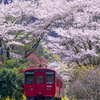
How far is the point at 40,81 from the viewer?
44.3 feet

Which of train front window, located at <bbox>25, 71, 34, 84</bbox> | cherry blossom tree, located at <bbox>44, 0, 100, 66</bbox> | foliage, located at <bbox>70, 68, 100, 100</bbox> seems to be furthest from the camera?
cherry blossom tree, located at <bbox>44, 0, 100, 66</bbox>

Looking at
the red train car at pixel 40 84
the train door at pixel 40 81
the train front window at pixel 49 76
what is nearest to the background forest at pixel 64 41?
the red train car at pixel 40 84

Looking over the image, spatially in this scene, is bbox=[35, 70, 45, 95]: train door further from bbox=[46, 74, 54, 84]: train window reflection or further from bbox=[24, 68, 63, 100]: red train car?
bbox=[46, 74, 54, 84]: train window reflection

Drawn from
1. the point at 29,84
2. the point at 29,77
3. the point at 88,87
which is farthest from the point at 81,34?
the point at 88,87

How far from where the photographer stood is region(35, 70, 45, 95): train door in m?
13.4

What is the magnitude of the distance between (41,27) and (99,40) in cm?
592

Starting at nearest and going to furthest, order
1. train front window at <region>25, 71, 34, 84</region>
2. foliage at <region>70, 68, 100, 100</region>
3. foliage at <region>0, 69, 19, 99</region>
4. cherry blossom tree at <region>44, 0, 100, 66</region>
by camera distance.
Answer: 1. foliage at <region>70, 68, 100, 100</region>
2. train front window at <region>25, 71, 34, 84</region>
3. foliage at <region>0, 69, 19, 99</region>
4. cherry blossom tree at <region>44, 0, 100, 66</region>

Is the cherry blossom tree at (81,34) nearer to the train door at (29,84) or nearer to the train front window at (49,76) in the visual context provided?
the train front window at (49,76)

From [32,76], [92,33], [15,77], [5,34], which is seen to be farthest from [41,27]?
[32,76]

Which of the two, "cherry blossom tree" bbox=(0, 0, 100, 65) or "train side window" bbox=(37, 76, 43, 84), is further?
"cherry blossom tree" bbox=(0, 0, 100, 65)

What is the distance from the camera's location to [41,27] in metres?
21.4

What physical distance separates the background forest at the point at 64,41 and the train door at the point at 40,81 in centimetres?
149

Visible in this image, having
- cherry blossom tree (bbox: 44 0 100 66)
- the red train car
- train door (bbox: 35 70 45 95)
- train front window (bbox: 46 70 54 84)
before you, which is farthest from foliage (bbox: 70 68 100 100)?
cherry blossom tree (bbox: 44 0 100 66)

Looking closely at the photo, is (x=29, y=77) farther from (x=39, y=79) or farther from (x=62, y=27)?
(x=62, y=27)
